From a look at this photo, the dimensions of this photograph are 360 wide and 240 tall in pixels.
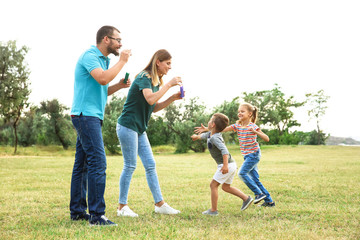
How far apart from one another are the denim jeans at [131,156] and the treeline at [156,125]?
22460 millimetres

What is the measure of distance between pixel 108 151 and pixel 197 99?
44.5ft

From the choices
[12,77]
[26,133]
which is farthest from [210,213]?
[26,133]

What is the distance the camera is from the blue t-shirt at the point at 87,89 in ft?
12.2

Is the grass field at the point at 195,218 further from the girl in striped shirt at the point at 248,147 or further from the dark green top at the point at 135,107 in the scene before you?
the dark green top at the point at 135,107

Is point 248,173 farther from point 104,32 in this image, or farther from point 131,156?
point 104,32

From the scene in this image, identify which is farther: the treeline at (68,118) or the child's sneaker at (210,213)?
the treeline at (68,118)

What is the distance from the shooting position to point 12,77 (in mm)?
22891

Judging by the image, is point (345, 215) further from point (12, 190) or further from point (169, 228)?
point (12, 190)

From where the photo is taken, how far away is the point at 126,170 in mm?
4492

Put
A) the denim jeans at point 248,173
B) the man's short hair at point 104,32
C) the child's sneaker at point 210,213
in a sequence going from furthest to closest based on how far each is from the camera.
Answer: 1. the denim jeans at point 248,173
2. the child's sneaker at point 210,213
3. the man's short hair at point 104,32

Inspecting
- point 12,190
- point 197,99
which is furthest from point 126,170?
point 197,99

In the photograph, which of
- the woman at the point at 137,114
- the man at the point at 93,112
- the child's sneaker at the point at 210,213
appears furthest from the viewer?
the child's sneaker at the point at 210,213

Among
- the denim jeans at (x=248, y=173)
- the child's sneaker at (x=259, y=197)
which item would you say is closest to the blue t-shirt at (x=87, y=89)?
the denim jeans at (x=248, y=173)

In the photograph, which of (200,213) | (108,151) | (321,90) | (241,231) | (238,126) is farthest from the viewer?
(321,90)
